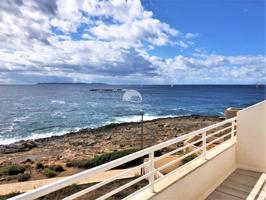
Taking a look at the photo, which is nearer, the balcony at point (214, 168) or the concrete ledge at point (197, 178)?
the balcony at point (214, 168)

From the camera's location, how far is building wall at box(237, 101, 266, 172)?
397cm

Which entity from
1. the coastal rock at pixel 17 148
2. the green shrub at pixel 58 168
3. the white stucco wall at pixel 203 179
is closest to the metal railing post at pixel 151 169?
the white stucco wall at pixel 203 179

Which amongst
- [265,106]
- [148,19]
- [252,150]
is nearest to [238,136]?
[252,150]

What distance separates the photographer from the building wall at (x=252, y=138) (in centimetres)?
397

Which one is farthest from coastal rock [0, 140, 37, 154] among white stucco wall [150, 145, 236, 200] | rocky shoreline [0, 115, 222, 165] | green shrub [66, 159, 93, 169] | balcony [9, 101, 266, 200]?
white stucco wall [150, 145, 236, 200]

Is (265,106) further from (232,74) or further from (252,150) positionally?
(232,74)

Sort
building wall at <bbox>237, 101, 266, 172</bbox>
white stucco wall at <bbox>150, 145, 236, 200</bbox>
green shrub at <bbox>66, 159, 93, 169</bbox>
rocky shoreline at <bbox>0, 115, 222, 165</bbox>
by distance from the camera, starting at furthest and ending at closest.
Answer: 1. rocky shoreline at <bbox>0, 115, 222, 165</bbox>
2. green shrub at <bbox>66, 159, 93, 169</bbox>
3. building wall at <bbox>237, 101, 266, 172</bbox>
4. white stucco wall at <bbox>150, 145, 236, 200</bbox>

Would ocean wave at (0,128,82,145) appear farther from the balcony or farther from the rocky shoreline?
the balcony

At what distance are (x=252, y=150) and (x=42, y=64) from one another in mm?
51528

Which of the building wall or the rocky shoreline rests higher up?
the building wall

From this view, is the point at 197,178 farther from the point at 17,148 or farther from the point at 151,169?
the point at 17,148

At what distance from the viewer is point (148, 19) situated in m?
10.6

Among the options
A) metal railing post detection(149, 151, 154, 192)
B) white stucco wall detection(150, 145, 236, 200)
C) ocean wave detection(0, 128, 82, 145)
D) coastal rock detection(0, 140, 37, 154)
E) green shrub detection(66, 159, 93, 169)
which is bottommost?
ocean wave detection(0, 128, 82, 145)

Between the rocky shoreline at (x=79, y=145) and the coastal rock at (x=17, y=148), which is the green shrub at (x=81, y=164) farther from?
the coastal rock at (x=17, y=148)
